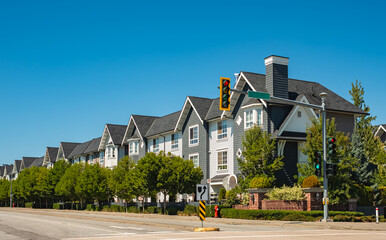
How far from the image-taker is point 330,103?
141 feet

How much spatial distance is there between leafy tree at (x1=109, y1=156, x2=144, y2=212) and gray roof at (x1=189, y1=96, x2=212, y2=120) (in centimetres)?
897

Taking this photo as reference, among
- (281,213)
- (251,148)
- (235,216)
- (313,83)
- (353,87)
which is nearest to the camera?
(281,213)

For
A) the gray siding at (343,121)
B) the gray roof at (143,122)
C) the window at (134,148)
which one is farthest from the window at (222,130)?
the window at (134,148)

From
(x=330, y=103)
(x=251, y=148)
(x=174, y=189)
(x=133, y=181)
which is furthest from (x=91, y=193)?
(x=330, y=103)

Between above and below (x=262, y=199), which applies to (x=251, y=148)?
above

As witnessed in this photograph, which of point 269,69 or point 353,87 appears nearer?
point 269,69

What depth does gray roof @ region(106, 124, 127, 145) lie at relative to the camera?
221 feet

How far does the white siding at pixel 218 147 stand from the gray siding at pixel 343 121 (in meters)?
9.34

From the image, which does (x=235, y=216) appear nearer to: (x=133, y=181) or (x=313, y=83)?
(x=133, y=181)

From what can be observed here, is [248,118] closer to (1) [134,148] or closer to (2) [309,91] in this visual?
(2) [309,91]

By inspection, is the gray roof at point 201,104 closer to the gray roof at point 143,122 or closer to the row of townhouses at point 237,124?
the row of townhouses at point 237,124

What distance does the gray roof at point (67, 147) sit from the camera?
295 ft

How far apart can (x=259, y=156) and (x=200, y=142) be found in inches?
503

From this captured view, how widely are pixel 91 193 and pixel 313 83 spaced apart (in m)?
29.1
